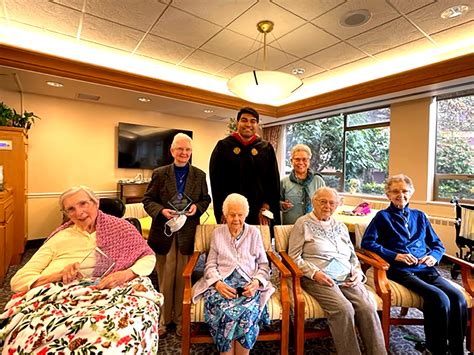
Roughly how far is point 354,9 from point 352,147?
330 centimetres

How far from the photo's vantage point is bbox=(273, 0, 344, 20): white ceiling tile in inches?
88.4

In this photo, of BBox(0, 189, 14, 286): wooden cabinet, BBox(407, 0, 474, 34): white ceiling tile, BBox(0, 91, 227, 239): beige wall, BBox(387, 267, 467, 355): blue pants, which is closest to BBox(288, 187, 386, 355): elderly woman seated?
BBox(387, 267, 467, 355): blue pants

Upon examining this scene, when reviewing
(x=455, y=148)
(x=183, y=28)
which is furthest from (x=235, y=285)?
(x=455, y=148)

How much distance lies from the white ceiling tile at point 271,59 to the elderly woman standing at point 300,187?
155cm

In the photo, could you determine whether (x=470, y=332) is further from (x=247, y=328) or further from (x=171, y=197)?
(x=171, y=197)

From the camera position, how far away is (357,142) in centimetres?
517

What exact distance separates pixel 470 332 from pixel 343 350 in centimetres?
99

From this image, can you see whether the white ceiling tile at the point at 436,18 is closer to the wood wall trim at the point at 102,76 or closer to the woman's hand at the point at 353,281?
the woman's hand at the point at 353,281

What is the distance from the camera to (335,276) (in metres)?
1.80

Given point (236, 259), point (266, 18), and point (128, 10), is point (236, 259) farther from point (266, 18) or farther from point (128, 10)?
point (128, 10)

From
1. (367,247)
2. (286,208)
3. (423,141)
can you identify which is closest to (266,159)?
(286,208)

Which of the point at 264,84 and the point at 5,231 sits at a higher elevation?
the point at 264,84

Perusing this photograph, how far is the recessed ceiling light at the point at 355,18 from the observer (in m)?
2.40

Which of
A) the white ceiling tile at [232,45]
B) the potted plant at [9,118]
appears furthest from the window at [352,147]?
the potted plant at [9,118]
